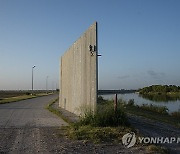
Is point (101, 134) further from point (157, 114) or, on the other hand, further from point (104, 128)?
point (157, 114)

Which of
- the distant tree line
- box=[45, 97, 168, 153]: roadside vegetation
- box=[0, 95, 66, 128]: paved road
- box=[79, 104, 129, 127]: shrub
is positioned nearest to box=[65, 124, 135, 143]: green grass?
box=[45, 97, 168, 153]: roadside vegetation

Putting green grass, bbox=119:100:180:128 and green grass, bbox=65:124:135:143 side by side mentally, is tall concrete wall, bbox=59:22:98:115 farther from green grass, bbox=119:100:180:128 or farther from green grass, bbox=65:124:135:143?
green grass, bbox=65:124:135:143

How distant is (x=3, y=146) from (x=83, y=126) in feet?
12.0

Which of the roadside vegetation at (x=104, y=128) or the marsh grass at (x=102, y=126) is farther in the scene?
the marsh grass at (x=102, y=126)

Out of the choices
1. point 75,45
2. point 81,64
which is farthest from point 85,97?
point 75,45

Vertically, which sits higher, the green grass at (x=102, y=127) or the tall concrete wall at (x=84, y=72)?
the tall concrete wall at (x=84, y=72)

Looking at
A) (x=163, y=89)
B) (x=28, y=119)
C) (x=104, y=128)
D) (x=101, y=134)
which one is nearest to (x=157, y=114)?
(x=28, y=119)

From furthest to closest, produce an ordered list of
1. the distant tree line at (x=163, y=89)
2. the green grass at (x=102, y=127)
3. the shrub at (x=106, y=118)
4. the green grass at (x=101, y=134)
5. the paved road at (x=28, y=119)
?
the distant tree line at (x=163, y=89), the paved road at (x=28, y=119), the shrub at (x=106, y=118), the green grass at (x=102, y=127), the green grass at (x=101, y=134)

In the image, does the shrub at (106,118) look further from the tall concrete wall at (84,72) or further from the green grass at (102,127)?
the tall concrete wall at (84,72)

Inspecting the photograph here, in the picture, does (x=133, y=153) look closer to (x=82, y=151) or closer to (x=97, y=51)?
(x=82, y=151)

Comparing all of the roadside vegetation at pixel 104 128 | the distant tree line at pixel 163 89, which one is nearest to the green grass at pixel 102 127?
the roadside vegetation at pixel 104 128

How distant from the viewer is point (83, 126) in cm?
1244

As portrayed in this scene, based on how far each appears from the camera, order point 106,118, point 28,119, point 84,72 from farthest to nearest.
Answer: point 28,119, point 84,72, point 106,118

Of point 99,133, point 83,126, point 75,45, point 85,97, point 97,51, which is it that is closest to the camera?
point 99,133
